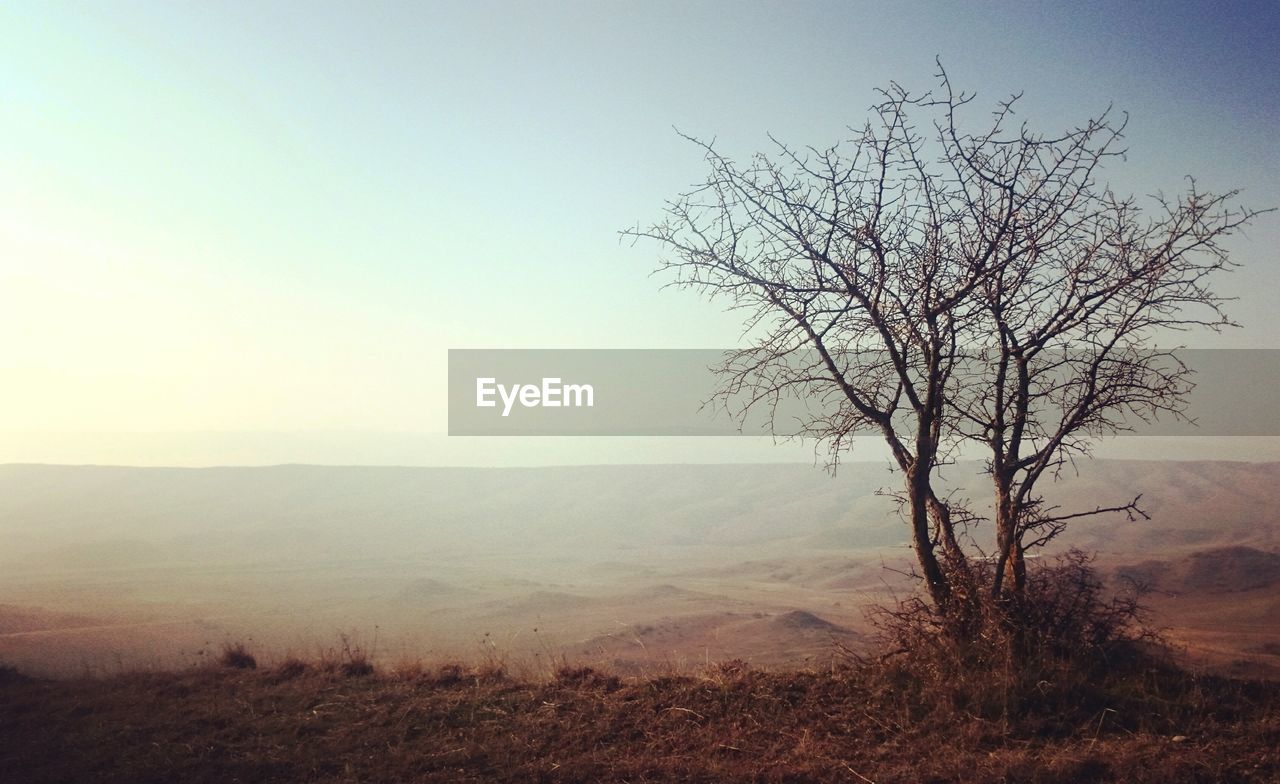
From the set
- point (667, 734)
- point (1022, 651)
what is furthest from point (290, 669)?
point (1022, 651)

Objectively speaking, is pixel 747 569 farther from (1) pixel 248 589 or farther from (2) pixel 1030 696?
(2) pixel 1030 696

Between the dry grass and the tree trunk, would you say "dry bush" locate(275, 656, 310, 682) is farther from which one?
the tree trunk

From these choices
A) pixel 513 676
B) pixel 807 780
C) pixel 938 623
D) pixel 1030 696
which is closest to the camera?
pixel 807 780

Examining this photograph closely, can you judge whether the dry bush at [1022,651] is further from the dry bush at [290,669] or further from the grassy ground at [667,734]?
the dry bush at [290,669]

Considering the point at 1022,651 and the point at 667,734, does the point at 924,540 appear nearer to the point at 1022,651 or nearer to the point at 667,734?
the point at 1022,651

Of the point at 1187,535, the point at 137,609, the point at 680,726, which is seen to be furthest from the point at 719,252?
the point at 1187,535

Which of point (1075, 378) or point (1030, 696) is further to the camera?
point (1075, 378)

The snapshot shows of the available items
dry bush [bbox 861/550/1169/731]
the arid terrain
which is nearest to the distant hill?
the arid terrain
